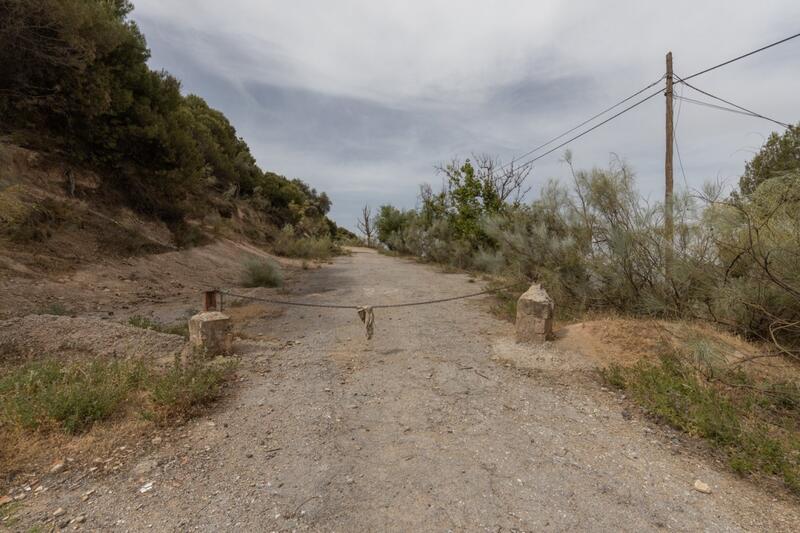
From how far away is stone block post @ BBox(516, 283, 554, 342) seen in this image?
538 cm

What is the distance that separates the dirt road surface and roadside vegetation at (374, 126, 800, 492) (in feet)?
1.28

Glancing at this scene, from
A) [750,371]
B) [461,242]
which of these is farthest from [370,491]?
[461,242]

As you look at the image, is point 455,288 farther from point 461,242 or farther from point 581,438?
point 581,438

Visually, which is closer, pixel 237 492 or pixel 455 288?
pixel 237 492

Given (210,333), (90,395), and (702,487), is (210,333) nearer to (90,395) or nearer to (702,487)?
(90,395)

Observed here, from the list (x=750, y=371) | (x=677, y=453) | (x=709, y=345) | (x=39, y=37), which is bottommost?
(x=677, y=453)

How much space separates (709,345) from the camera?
3875 mm

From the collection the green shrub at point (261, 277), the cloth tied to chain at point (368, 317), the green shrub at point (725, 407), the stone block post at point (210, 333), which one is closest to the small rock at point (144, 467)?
the stone block post at point (210, 333)

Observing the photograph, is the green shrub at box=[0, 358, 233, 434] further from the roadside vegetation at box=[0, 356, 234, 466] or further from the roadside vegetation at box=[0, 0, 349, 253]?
the roadside vegetation at box=[0, 0, 349, 253]

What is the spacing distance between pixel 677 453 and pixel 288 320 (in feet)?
19.8

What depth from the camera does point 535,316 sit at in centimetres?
546

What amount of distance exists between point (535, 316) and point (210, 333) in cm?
431

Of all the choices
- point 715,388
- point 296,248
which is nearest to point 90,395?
point 715,388

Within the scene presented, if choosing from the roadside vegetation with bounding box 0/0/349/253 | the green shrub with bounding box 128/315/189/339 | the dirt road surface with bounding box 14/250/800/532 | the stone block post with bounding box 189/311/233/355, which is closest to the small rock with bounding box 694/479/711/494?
the dirt road surface with bounding box 14/250/800/532
